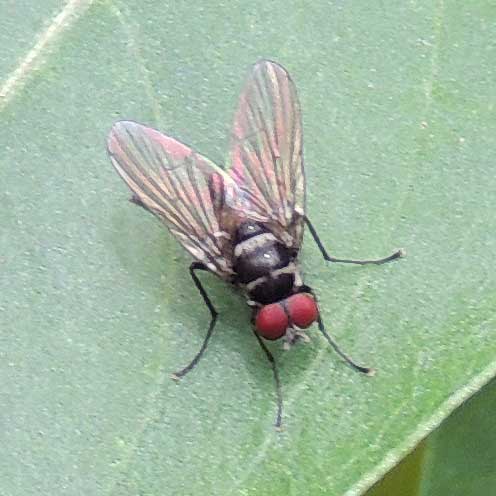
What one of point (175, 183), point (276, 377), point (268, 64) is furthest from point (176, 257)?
point (268, 64)

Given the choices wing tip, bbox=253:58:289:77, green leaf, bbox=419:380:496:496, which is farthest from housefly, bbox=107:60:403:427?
green leaf, bbox=419:380:496:496

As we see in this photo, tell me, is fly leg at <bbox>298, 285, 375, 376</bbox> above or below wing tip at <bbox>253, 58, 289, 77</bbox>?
below

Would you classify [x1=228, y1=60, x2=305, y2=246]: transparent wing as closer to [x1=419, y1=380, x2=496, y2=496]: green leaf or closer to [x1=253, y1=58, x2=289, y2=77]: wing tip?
[x1=253, y1=58, x2=289, y2=77]: wing tip

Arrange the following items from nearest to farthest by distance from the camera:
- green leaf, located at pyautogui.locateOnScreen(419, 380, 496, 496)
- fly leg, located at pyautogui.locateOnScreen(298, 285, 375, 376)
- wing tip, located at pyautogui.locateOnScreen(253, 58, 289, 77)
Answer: fly leg, located at pyautogui.locateOnScreen(298, 285, 375, 376) → wing tip, located at pyautogui.locateOnScreen(253, 58, 289, 77) → green leaf, located at pyautogui.locateOnScreen(419, 380, 496, 496)

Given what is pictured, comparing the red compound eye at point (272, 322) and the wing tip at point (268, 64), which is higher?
the wing tip at point (268, 64)

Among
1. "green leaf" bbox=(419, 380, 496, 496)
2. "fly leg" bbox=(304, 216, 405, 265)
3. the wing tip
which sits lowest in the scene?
"green leaf" bbox=(419, 380, 496, 496)

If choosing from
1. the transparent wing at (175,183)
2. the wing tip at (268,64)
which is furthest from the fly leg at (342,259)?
the wing tip at (268,64)

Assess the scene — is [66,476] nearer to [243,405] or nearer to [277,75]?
[243,405]

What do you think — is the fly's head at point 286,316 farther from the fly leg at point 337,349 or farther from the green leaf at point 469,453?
the green leaf at point 469,453
